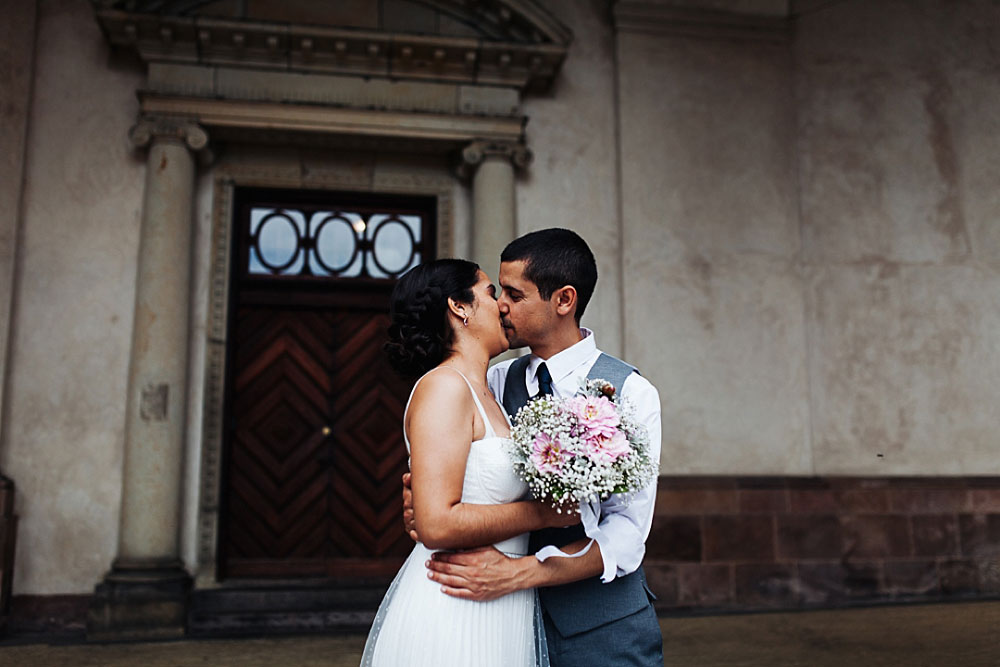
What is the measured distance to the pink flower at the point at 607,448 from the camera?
2043 mm

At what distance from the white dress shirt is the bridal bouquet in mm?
137

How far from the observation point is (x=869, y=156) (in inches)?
324

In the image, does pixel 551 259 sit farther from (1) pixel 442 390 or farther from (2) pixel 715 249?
(2) pixel 715 249

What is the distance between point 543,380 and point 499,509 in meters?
0.46

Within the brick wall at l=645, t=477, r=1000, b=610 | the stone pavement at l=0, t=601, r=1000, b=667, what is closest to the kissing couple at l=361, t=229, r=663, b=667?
the stone pavement at l=0, t=601, r=1000, b=667

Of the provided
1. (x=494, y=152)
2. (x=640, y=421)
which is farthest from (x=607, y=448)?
(x=494, y=152)

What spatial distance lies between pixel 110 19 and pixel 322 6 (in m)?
1.69

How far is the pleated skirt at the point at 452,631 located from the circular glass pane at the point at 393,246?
553 centimetres

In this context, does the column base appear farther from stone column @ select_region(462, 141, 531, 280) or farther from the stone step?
stone column @ select_region(462, 141, 531, 280)

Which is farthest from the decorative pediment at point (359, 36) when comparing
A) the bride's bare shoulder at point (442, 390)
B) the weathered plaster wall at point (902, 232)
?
the bride's bare shoulder at point (442, 390)

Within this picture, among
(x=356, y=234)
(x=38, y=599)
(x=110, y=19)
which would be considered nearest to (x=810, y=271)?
→ (x=356, y=234)

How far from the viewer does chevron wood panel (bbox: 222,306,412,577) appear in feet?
24.0

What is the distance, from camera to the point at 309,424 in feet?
24.5

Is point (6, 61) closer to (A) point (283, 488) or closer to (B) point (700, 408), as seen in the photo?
(A) point (283, 488)
